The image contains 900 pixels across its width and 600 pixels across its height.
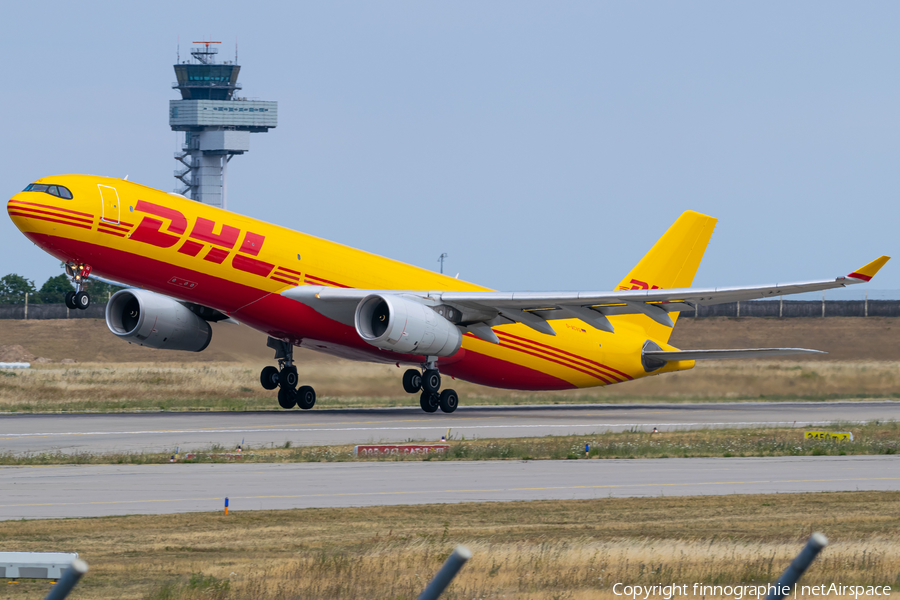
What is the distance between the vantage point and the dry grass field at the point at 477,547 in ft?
35.0

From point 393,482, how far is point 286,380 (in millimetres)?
20160

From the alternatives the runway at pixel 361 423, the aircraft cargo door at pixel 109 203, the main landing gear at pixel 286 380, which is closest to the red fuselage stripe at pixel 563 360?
the runway at pixel 361 423

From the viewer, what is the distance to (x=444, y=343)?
3419 cm

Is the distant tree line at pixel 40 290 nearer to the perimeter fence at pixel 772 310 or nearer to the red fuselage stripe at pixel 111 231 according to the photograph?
the perimeter fence at pixel 772 310

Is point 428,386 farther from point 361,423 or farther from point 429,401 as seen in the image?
point 361,423

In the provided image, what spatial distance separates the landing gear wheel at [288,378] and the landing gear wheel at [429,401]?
4784mm

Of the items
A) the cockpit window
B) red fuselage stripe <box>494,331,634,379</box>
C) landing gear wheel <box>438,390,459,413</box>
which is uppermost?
the cockpit window

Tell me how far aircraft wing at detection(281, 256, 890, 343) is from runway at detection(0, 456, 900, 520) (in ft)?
34.0

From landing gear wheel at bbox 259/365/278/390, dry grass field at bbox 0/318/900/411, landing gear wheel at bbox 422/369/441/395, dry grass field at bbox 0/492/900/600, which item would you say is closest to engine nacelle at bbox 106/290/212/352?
dry grass field at bbox 0/318/900/411

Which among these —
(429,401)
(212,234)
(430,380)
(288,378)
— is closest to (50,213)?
A: (212,234)

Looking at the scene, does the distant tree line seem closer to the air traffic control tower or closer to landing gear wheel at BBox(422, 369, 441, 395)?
the air traffic control tower

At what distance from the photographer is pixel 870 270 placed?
1153 inches

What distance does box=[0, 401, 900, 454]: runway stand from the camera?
2643cm

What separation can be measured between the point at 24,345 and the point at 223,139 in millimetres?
61075
